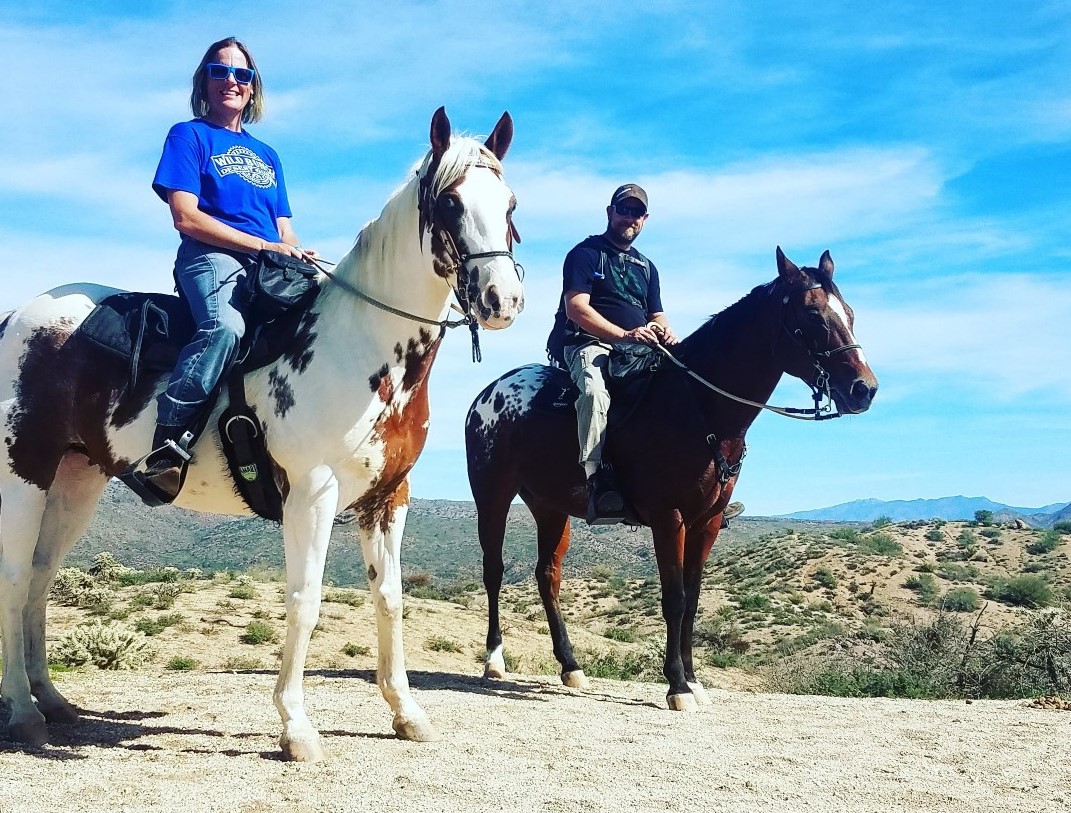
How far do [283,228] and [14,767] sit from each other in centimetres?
350

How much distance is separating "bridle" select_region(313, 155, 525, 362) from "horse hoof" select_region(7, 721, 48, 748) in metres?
3.26

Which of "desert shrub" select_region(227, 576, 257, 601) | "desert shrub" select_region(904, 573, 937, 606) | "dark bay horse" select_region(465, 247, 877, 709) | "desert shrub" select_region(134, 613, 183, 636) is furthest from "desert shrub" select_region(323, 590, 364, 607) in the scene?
"desert shrub" select_region(904, 573, 937, 606)

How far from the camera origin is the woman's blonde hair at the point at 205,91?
6.18 metres

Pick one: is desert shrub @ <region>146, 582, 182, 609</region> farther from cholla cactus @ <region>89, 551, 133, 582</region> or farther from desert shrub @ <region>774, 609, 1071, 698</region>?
desert shrub @ <region>774, 609, 1071, 698</region>

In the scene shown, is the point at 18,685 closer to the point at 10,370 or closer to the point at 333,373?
the point at 10,370

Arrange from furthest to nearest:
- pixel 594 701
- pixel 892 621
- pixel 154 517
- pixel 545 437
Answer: pixel 154 517
pixel 892 621
pixel 545 437
pixel 594 701

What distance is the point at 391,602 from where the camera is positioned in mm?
Answer: 5867

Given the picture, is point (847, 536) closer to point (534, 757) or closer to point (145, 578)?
point (145, 578)

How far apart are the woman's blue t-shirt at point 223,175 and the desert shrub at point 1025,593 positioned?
78.6 feet

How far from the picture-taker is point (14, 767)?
5129 mm

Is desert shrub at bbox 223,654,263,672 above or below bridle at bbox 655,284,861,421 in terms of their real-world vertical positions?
below

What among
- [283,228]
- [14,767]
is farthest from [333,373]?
[14,767]

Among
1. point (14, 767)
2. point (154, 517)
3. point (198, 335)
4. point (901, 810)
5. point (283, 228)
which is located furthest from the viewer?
point (154, 517)

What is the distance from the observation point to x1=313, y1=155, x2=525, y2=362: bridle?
4902 mm
